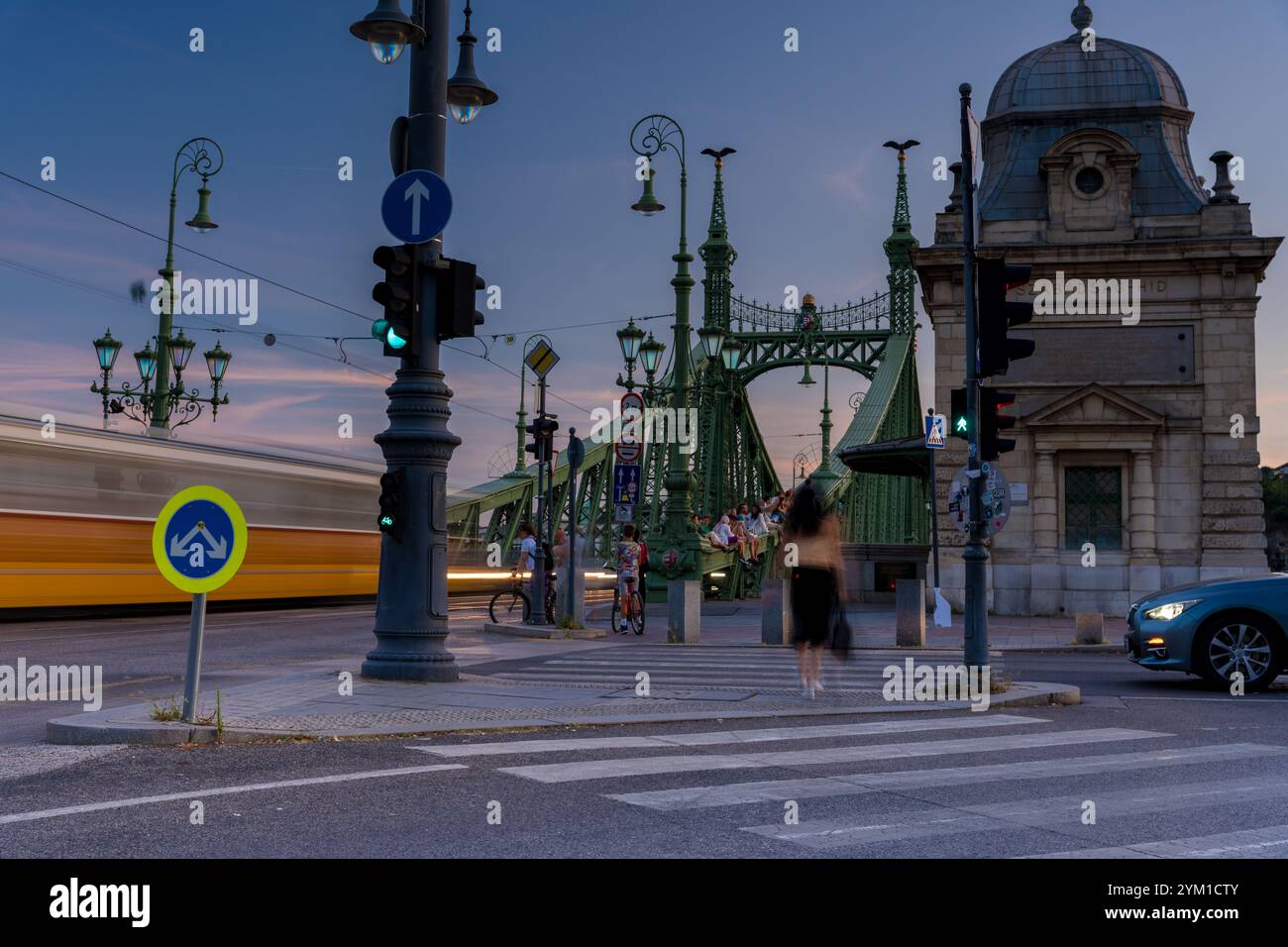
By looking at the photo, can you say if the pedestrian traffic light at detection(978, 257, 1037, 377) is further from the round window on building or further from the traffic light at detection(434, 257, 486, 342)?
the round window on building

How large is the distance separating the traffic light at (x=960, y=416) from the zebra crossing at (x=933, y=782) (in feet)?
12.2

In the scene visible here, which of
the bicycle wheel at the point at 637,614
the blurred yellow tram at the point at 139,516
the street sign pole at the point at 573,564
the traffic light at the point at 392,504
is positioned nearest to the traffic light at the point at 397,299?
the traffic light at the point at 392,504

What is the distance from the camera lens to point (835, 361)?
57.1 m

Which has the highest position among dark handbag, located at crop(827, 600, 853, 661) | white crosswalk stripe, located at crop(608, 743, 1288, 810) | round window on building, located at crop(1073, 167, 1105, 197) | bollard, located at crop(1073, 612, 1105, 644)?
round window on building, located at crop(1073, 167, 1105, 197)

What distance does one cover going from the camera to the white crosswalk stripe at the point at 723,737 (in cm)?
802

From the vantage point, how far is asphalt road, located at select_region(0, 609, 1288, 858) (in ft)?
17.8

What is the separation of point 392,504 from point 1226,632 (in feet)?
25.5

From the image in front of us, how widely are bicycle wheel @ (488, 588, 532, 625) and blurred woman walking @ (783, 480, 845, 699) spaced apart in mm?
10370

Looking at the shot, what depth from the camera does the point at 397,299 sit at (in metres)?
11.2

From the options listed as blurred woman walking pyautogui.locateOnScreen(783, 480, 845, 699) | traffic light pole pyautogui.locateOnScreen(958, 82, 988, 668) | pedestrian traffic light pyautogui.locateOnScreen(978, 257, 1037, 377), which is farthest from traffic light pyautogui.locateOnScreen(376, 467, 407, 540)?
pedestrian traffic light pyautogui.locateOnScreen(978, 257, 1037, 377)

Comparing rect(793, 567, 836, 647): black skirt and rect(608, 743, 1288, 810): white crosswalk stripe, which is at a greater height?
rect(793, 567, 836, 647): black skirt

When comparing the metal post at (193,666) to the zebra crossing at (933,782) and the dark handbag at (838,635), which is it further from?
the dark handbag at (838,635)

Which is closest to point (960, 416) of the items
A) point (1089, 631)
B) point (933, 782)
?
point (933, 782)
